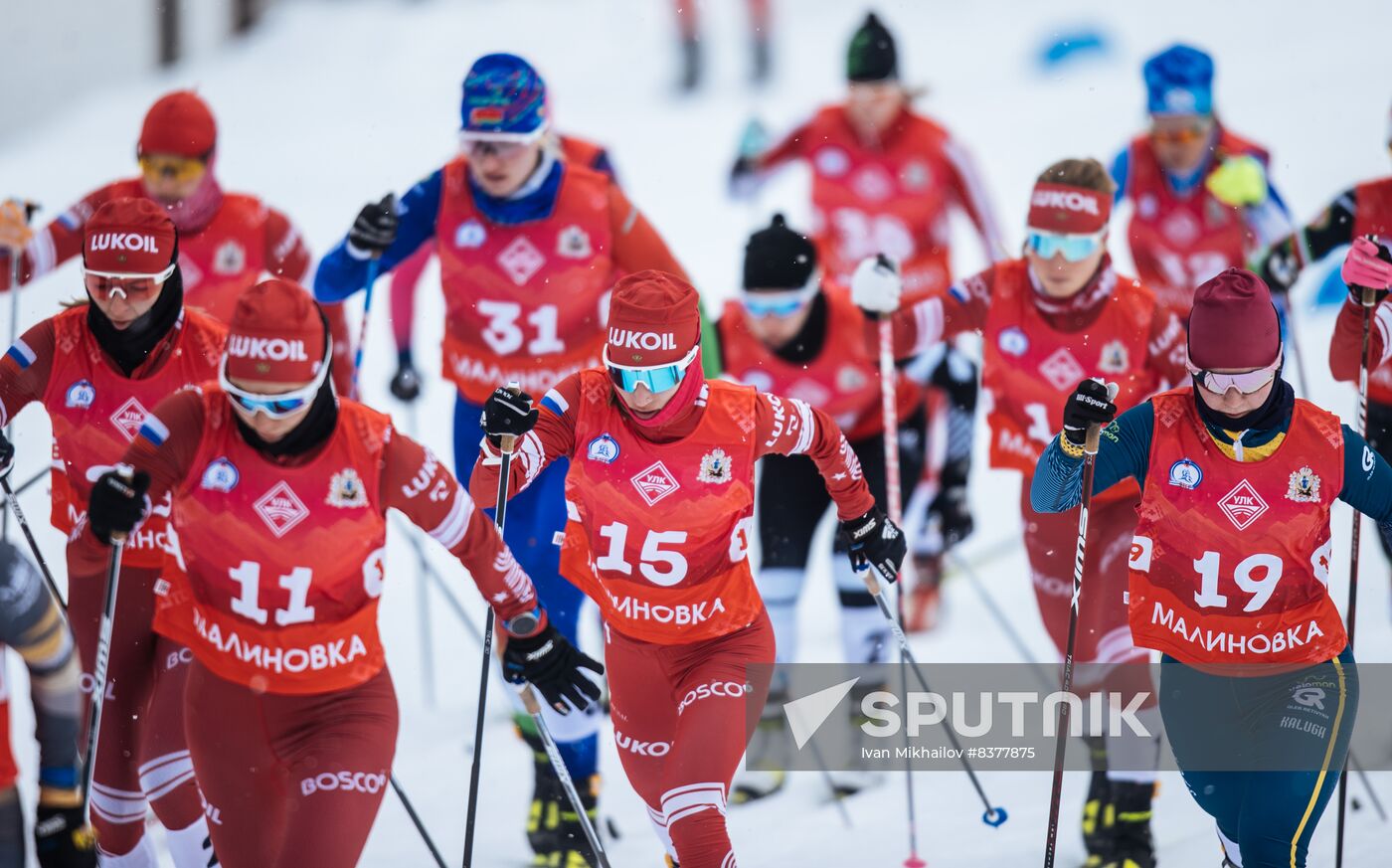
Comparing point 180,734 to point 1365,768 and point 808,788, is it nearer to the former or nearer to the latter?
point 808,788

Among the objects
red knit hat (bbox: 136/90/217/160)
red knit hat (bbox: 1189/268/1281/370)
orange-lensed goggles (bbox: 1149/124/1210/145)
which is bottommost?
red knit hat (bbox: 1189/268/1281/370)

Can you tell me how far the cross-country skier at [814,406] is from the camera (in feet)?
21.9

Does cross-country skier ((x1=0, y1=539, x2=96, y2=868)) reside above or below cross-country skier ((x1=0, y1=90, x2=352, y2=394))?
below

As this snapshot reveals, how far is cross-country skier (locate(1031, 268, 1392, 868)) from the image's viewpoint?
4.68 meters

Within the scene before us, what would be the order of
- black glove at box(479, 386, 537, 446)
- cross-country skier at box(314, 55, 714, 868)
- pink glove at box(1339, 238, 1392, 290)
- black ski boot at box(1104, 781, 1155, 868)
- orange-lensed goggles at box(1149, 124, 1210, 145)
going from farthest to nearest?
1. orange-lensed goggles at box(1149, 124, 1210, 145)
2. cross-country skier at box(314, 55, 714, 868)
3. black ski boot at box(1104, 781, 1155, 868)
4. pink glove at box(1339, 238, 1392, 290)
5. black glove at box(479, 386, 537, 446)

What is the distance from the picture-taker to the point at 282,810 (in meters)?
4.50

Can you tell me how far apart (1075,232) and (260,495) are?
2966 mm

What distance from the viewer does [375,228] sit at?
20.1 ft

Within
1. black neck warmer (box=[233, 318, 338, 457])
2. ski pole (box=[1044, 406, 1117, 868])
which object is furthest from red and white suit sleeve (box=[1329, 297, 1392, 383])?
black neck warmer (box=[233, 318, 338, 457])

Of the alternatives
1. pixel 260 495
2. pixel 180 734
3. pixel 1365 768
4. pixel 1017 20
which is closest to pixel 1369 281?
pixel 1365 768

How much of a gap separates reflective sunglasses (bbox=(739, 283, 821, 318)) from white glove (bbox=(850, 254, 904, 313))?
0.28 m

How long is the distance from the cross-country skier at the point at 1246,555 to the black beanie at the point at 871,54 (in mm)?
3941

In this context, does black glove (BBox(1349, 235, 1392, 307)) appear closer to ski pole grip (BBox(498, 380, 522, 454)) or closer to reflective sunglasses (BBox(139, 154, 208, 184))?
ski pole grip (BBox(498, 380, 522, 454))

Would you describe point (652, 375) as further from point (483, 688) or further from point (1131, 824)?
point (1131, 824)
